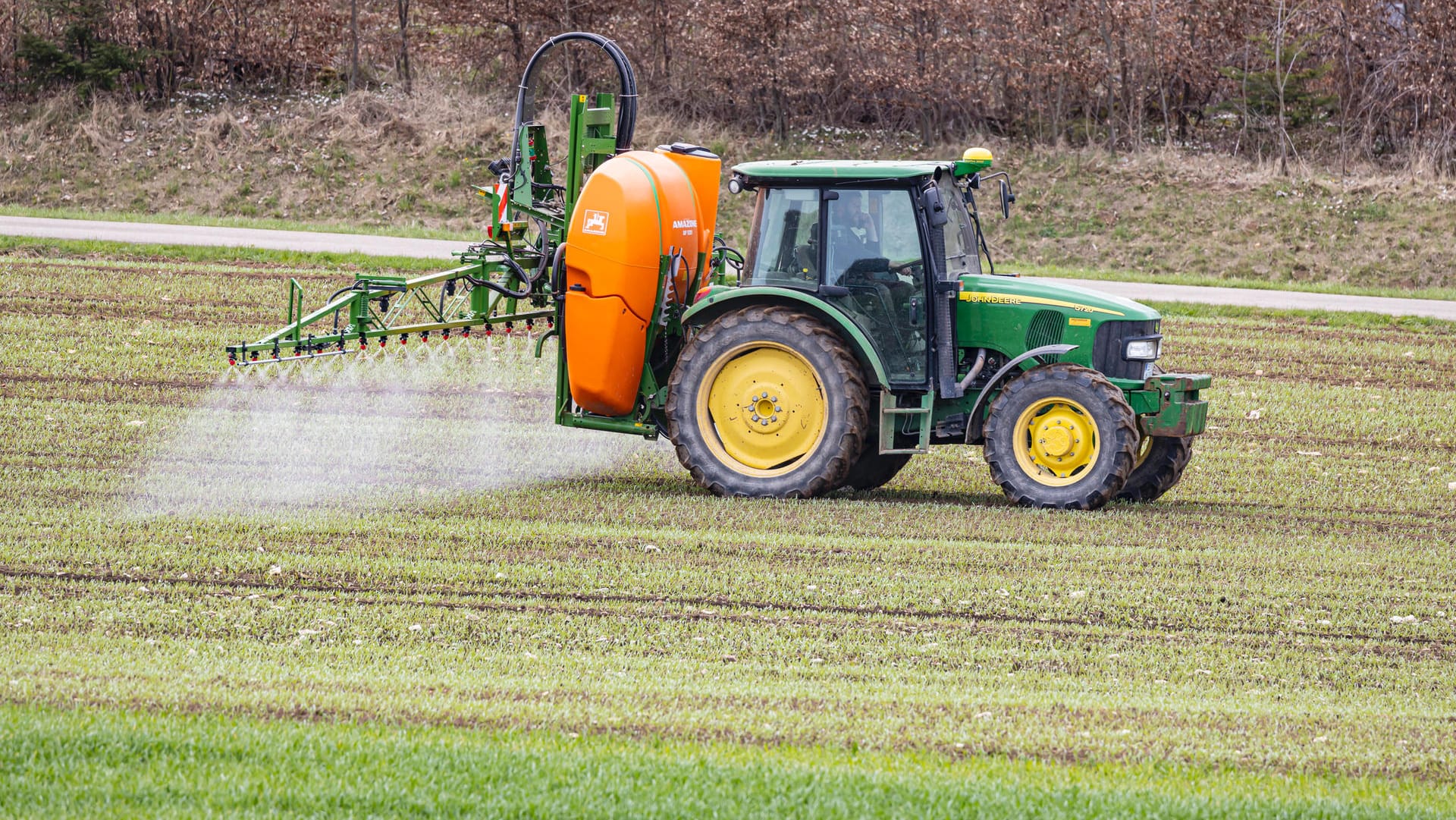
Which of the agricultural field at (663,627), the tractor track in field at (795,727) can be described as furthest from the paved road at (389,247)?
the tractor track in field at (795,727)

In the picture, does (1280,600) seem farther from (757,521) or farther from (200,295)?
(200,295)

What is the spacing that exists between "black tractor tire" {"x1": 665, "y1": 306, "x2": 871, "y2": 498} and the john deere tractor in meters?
0.01

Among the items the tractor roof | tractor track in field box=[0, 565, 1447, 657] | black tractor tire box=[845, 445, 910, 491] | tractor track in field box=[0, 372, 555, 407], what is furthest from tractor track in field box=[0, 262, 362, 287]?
tractor track in field box=[0, 565, 1447, 657]

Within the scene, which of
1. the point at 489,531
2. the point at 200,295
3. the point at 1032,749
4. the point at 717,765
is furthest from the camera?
the point at 200,295

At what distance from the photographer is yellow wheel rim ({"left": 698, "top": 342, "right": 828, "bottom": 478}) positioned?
9836mm

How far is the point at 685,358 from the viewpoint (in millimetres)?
9922

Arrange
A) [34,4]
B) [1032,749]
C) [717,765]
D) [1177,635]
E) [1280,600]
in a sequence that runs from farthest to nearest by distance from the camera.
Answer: [34,4] < [1280,600] < [1177,635] < [1032,749] < [717,765]

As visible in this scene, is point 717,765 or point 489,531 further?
point 489,531

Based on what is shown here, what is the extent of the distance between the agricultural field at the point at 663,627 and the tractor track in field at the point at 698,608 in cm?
3

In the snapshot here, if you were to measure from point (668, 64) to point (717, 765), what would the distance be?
82.2ft

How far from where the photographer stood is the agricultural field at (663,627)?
4.94 metres

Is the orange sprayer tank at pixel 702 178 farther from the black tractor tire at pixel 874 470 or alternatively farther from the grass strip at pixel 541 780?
the grass strip at pixel 541 780

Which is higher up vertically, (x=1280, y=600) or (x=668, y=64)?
(x=668, y=64)

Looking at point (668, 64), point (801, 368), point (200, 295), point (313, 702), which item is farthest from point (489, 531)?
point (668, 64)
